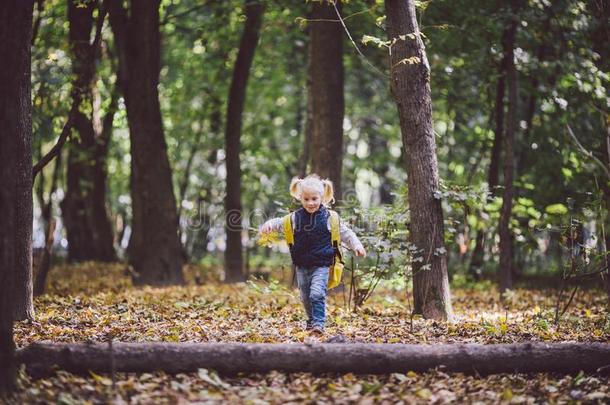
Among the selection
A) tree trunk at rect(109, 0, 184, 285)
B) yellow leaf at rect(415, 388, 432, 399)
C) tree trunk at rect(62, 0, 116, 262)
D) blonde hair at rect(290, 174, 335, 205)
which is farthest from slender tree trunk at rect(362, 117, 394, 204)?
yellow leaf at rect(415, 388, 432, 399)

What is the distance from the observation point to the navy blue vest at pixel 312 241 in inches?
291

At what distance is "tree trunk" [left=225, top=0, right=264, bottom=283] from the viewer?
51.4ft

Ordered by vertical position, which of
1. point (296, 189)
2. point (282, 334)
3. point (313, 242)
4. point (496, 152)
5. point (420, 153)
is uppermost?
point (496, 152)

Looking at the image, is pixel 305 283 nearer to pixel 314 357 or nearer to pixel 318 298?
pixel 318 298

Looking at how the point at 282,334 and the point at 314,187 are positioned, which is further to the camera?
the point at 314,187

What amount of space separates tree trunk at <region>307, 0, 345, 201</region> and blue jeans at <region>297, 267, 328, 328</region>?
3.97 metres

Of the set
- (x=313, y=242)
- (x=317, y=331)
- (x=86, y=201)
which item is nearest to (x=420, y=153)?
(x=313, y=242)

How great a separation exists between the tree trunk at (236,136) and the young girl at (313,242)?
26.7 ft

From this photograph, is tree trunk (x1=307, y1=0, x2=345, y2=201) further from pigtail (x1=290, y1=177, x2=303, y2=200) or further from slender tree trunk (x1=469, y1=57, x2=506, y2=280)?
slender tree trunk (x1=469, y1=57, x2=506, y2=280)

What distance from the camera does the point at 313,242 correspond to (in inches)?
291

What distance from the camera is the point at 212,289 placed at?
1354 centimetres

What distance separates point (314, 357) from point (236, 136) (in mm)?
11109

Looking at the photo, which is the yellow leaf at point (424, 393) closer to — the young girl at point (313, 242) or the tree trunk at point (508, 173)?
the young girl at point (313, 242)

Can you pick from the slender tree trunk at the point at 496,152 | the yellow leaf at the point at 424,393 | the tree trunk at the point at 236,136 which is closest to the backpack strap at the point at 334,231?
the yellow leaf at the point at 424,393
